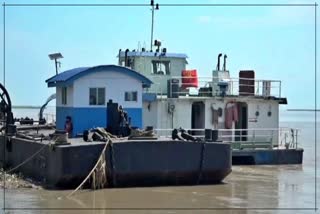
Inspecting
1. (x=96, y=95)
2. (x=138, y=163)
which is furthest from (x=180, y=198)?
(x=96, y=95)

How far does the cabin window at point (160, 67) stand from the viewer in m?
26.6

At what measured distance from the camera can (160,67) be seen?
87.7 ft

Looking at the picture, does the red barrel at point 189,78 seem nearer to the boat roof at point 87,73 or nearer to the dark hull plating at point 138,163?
the boat roof at point 87,73

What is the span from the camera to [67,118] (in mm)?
19828

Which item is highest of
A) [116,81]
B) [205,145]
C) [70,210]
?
[116,81]

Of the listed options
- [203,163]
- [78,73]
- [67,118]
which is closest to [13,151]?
[67,118]

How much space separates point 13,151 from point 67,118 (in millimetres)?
2152

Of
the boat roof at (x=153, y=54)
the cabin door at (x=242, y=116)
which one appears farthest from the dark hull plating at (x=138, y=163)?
the boat roof at (x=153, y=54)

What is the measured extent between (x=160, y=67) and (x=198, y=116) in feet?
9.02

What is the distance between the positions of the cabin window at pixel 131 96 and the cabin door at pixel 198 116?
5244mm

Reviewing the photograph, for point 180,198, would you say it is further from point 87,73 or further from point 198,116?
point 198,116

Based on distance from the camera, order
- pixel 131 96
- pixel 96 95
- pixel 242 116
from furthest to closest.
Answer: pixel 242 116, pixel 131 96, pixel 96 95

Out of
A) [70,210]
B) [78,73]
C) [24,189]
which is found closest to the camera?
[70,210]

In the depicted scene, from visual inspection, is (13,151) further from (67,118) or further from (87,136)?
(87,136)
